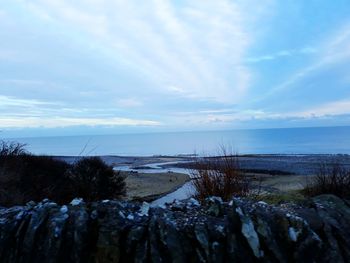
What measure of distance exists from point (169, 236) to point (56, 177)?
25.1 ft

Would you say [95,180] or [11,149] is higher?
[11,149]

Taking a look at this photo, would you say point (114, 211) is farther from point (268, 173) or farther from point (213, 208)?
point (268, 173)

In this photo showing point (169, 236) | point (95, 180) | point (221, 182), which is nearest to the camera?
point (169, 236)

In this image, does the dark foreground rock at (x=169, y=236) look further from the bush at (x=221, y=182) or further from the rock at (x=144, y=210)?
the bush at (x=221, y=182)

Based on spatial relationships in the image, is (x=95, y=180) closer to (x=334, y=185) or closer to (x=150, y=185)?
(x=334, y=185)

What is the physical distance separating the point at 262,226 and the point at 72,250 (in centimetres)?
205

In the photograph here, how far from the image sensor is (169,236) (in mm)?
4199

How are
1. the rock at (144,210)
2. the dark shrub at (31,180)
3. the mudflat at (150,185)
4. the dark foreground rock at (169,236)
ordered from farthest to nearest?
the mudflat at (150,185), the dark shrub at (31,180), the rock at (144,210), the dark foreground rock at (169,236)

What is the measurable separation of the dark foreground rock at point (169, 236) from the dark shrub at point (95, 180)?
19.9ft

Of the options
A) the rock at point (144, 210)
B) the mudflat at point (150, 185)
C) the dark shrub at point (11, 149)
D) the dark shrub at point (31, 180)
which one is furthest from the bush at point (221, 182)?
the mudflat at point (150, 185)

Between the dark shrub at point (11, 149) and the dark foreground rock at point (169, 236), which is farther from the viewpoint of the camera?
the dark shrub at point (11, 149)

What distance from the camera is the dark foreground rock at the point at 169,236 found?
4.14 meters

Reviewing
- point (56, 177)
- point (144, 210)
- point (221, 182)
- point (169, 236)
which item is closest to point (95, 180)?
point (56, 177)

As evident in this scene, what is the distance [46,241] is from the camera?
4191 mm
